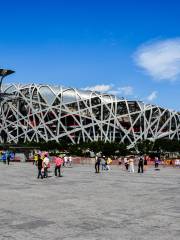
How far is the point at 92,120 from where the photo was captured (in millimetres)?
98438

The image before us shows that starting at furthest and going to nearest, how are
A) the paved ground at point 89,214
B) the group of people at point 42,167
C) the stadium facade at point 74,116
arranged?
the stadium facade at point 74,116, the group of people at point 42,167, the paved ground at point 89,214

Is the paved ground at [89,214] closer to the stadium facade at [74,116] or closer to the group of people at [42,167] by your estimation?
the group of people at [42,167]

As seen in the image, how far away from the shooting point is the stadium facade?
98.5 m

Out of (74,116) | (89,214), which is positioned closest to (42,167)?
(89,214)

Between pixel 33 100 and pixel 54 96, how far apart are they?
209 inches

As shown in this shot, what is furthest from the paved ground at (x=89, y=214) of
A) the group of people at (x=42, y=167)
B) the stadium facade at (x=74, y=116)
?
the stadium facade at (x=74, y=116)

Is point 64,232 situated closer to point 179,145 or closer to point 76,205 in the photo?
point 76,205

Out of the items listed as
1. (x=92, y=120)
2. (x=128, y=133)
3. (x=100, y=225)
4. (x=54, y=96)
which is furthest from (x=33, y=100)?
(x=100, y=225)

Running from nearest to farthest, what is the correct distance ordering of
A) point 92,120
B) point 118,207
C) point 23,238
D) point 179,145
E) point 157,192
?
point 23,238 < point 118,207 < point 157,192 < point 179,145 < point 92,120

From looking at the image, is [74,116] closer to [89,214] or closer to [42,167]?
[42,167]

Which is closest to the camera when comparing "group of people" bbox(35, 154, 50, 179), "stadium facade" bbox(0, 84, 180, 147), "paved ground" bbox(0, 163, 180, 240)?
"paved ground" bbox(0, 163, 180, 240)

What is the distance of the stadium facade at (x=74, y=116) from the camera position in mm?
98500

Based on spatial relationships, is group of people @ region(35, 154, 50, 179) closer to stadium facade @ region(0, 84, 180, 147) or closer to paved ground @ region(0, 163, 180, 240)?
paved ground @ region(0, 163, 180, 240)

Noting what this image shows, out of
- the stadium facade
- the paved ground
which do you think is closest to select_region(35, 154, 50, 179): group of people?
the paved ground
